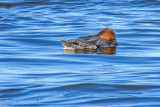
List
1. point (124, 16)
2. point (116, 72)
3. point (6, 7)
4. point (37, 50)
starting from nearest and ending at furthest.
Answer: point (116, 72), point (37, 50), point (124, 16), point (6, 7)

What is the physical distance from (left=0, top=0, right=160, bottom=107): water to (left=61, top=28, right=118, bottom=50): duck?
0.27 meters

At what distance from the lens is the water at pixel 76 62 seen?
8.78m

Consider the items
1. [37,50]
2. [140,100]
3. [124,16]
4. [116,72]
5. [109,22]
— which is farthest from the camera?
[124,16]

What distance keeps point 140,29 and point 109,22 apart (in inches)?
89.7

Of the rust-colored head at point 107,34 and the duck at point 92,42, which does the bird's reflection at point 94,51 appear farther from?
the rust-colored head at point 107,34

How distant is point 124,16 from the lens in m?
22.8

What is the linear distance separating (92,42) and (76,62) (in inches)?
85.2

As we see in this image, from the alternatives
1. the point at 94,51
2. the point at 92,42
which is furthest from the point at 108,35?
the point at 94,51

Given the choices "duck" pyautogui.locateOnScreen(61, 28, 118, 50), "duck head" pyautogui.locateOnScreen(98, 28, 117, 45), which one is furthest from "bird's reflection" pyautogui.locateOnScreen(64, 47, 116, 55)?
"duck head" pyautogui.locateOnScreen(98, 28, 117, 45)

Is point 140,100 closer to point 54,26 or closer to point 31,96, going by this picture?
point 31,96

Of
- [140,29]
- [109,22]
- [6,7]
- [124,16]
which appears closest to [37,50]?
[140,29]

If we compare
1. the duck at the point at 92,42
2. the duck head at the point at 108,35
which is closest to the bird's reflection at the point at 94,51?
the duck at the point at 92,42

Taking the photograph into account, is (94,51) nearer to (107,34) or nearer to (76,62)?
(107,34)

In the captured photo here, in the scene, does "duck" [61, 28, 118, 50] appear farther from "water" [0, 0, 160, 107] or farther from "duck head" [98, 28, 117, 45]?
"water" [0, 0, 160, 107]
